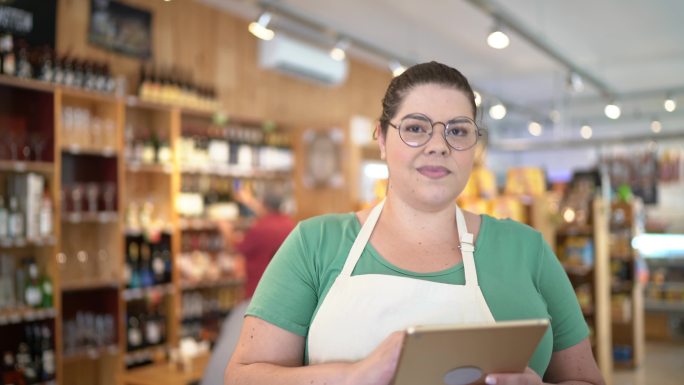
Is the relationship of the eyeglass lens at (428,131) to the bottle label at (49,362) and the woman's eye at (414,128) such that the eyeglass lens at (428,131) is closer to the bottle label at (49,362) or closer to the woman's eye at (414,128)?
the woman's eye at (414,128)

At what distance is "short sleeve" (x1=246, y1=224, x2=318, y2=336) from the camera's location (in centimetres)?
142

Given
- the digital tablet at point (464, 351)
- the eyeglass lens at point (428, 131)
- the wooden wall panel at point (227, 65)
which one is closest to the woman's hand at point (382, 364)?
the digital tablet at point (464, 351)

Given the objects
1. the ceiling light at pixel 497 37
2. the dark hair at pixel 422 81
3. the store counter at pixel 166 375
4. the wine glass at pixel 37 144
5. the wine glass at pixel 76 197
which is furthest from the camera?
the ceiling light at pixel 497 37

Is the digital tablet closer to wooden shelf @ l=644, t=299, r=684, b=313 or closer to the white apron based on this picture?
the white apron

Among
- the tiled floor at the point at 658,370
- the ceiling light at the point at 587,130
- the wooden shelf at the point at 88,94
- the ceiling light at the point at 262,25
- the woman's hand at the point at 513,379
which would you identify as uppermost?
the ceiling light at the point at 262,25

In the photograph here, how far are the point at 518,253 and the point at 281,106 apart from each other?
243 inches

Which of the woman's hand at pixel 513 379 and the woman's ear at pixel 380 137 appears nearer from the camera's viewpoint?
the woman's hand at pixel 513 379

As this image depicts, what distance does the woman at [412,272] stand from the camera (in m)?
1.41

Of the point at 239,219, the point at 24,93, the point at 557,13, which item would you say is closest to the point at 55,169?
the point at 24,93

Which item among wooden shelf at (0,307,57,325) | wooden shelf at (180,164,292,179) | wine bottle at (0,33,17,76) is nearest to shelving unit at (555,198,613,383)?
wooden shelf at (180,164,292,179)

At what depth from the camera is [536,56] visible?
8.71 m

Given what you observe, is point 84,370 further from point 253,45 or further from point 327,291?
point 327,291

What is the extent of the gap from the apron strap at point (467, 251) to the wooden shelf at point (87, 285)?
389 centimetres

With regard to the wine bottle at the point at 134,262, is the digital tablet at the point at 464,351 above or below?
above
